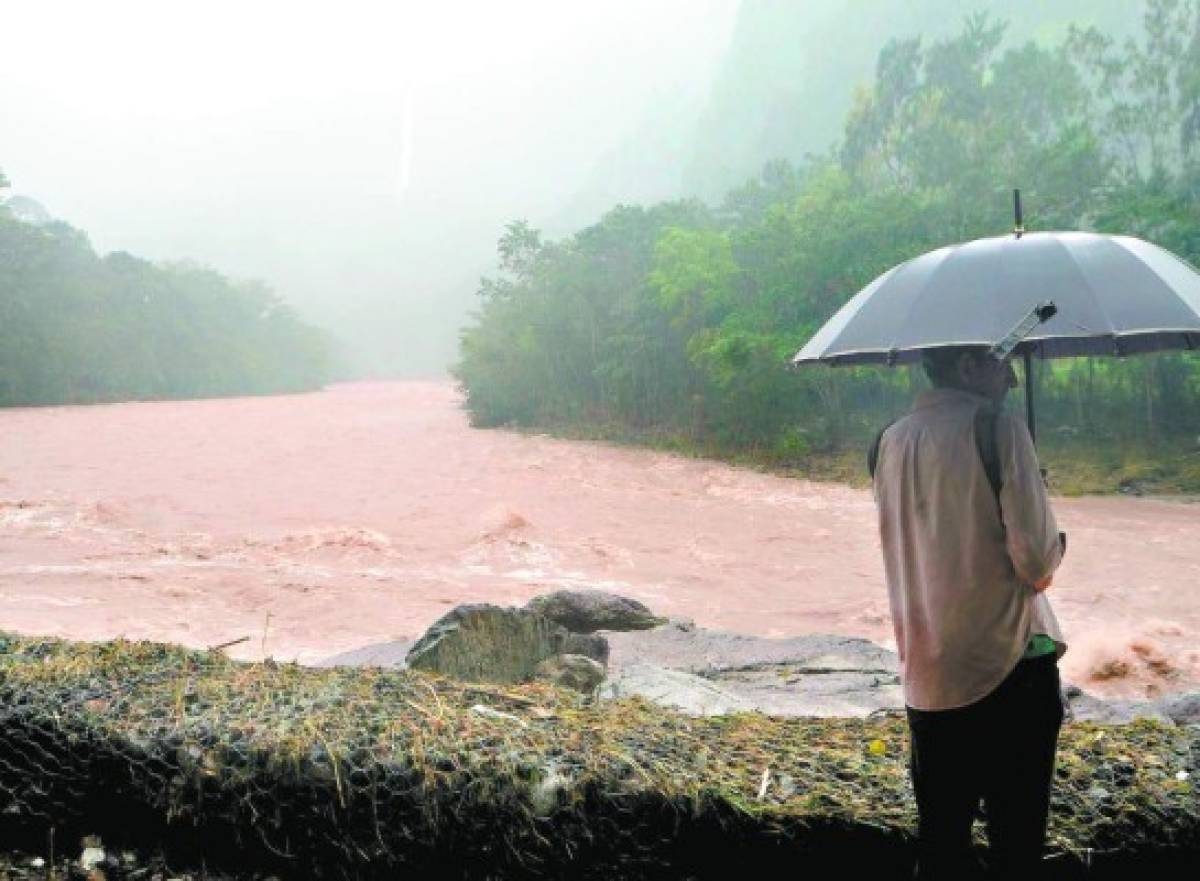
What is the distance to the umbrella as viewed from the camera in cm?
228

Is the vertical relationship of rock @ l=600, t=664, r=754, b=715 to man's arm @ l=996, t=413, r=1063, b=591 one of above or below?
below

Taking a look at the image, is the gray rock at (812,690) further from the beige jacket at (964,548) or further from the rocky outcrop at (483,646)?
the beige jacket at (964,548)

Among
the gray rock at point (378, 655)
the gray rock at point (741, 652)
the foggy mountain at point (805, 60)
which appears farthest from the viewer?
the foggy mountain at point (805, 60)

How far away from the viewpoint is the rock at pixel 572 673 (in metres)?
4.48

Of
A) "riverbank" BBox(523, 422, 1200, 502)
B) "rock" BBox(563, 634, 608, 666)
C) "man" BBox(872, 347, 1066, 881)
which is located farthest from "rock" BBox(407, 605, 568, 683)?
"riverbank" BBox(523, 422, 1200, 502)

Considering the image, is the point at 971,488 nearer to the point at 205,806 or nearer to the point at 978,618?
the point at 978,618

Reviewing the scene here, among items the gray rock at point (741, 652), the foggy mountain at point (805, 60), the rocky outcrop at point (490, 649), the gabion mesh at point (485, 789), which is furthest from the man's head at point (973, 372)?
the foggy mountain at point (805, 60)

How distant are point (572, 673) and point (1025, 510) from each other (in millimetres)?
2967

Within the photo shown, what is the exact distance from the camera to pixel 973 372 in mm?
2166

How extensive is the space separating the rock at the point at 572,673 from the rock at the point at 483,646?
0.51 ft

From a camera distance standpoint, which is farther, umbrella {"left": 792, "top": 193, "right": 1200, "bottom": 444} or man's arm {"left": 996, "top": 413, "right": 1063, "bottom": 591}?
umbrella {"left": 792, "top": 193, "right": 1200, "bottom": 444}

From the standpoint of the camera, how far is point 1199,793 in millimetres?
2662

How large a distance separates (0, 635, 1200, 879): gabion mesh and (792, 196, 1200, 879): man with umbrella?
0.49 m

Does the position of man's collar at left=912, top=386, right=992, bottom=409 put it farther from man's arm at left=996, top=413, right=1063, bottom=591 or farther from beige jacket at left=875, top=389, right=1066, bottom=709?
man's arm at left=996, top=413, right=1063, bottom=591
